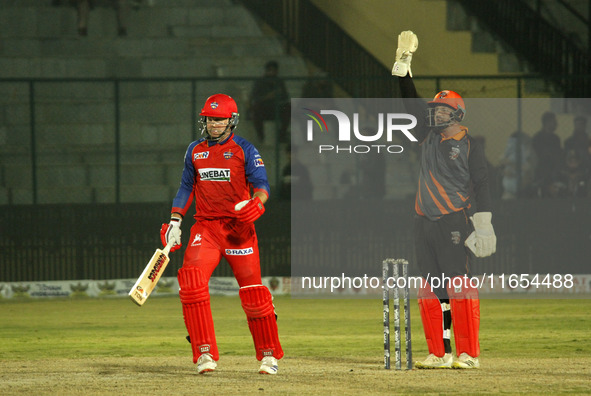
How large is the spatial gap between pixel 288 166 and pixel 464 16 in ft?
19.8

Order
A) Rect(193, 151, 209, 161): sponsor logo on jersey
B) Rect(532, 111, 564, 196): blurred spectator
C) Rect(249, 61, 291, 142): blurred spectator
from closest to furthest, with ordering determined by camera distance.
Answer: Rect(193, 151, 209, 161): sponsor logo on jersey, Rect(532, 111, 564, 196): blurred spectator, Rect(249, 61, 291, 142): blurred spectator

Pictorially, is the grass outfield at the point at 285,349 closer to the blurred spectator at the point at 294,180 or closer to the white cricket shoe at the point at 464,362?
the white cricket shoe at the point at 464,362

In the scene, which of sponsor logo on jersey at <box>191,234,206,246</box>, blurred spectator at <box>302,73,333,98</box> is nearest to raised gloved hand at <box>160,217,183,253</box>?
sponsor logo on jersey at <box>191,234,206,246</box>

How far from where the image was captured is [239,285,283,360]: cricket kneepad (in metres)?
8.77

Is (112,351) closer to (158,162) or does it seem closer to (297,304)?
(297,304)

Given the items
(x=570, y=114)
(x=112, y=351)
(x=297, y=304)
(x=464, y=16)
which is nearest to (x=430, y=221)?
(x=112, y=351)

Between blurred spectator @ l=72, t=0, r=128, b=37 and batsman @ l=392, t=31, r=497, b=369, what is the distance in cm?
1177

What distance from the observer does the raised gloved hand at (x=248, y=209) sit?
8508 millimetres

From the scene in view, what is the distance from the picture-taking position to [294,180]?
1623 centimetres

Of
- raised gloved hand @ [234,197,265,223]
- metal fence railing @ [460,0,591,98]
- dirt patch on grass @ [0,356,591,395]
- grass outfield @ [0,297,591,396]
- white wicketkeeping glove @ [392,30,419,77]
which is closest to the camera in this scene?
dirt patch on grass @ [0,356,591,395]

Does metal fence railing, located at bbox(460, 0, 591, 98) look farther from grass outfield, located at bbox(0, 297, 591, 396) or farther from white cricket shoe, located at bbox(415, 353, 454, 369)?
white cricket shoe, located at bbox(415, 353, 454, 369)

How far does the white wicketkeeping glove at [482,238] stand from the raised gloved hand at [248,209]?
1.72 metres

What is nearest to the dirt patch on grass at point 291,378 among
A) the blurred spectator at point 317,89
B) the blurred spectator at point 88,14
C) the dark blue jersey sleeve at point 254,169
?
the dark blue jersey sleeve at point 254,169

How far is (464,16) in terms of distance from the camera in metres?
20.7
